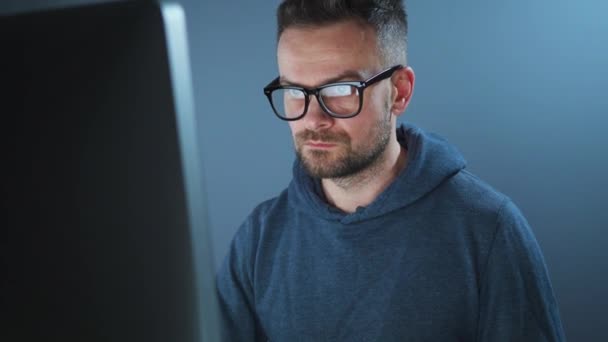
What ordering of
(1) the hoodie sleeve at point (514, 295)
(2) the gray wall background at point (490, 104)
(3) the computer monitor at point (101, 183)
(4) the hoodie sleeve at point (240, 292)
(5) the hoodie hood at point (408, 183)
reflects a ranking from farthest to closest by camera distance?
(2) the gray wall background at point (490, 104)
(4) the hoodie sleeve at point (240, 292)
(5) the hoodie hood at point (408, 183)
(1) the hoodie sleeve at point (514, 295)
(3) the computer monitor at point (101, 183)

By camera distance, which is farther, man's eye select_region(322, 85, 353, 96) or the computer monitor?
man's eye select_region(322, 85, 353, 96)

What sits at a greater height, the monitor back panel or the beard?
the monitor back panel

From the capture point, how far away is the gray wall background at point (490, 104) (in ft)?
7.11

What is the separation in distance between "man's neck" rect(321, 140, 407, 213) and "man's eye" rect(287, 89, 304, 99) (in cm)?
21

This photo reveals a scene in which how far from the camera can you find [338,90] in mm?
1354

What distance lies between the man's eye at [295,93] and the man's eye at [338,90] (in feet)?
0.18

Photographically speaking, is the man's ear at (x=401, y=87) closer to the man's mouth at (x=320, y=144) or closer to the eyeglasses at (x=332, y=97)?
the eyeglasses at (x=332, y=97)

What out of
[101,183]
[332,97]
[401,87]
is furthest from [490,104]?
[101,183]

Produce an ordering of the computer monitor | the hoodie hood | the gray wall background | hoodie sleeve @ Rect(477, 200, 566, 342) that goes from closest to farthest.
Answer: the computer monitor
hoodie sleeve @ Rect(477, 200, 566, 342)
the hoodie hood
the gray wall background

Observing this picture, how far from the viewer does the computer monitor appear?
0.33 meters

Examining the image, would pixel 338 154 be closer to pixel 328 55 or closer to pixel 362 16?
pixel 328 55

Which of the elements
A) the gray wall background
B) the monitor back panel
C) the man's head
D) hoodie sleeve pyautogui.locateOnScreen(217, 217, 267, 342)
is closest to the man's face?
the man's head

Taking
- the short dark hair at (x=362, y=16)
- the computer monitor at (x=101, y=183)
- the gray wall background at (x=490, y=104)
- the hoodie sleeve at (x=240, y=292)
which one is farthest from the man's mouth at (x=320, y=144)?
the computer monitor at (x=101, y=183)

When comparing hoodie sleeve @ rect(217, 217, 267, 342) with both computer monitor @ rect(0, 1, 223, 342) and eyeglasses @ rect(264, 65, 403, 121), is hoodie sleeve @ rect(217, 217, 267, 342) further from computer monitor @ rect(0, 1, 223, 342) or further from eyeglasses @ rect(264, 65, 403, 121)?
computer monitor @ rect(0, 1, 223, 342)
